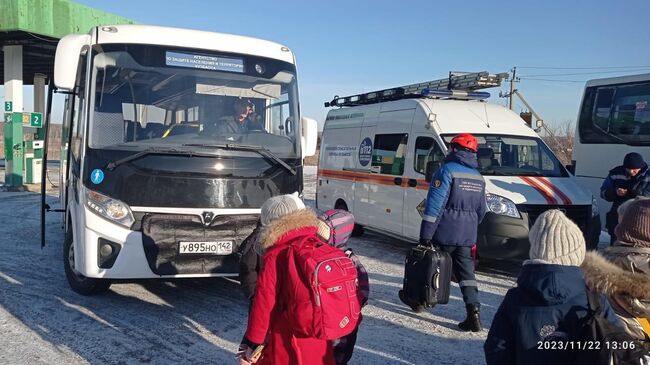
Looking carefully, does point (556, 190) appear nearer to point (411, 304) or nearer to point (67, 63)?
point (411, 304)

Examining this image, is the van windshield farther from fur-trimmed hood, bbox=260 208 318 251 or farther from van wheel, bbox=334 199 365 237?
fur-trimmed hood, bbox=260 208 318 251

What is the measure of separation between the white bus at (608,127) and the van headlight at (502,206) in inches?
114

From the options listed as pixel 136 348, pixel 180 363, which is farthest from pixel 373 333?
pixel 136 348

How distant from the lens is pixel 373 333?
5062mm

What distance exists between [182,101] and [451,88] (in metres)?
5.45

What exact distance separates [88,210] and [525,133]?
6.32 meters

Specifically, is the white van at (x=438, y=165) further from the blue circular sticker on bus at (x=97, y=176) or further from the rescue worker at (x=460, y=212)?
the blue circular sticker on bus at (x=97, y=176)

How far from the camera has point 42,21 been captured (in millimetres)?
15148

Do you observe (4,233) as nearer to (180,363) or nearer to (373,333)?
(180,363)

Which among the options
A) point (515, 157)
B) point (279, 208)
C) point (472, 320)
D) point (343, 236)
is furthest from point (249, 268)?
point (515, 157)

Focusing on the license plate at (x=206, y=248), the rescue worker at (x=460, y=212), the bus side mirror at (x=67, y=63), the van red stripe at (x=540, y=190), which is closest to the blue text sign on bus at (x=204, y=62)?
the bus side mirror at (x=67, y=63)

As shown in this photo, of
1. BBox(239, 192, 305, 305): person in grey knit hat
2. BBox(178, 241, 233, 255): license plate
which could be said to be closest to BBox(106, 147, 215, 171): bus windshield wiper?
BBox(178, 241, 233, 255): license plate

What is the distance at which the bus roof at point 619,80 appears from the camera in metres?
9.59

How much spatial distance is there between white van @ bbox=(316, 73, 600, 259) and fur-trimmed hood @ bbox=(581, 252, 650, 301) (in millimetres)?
4335
